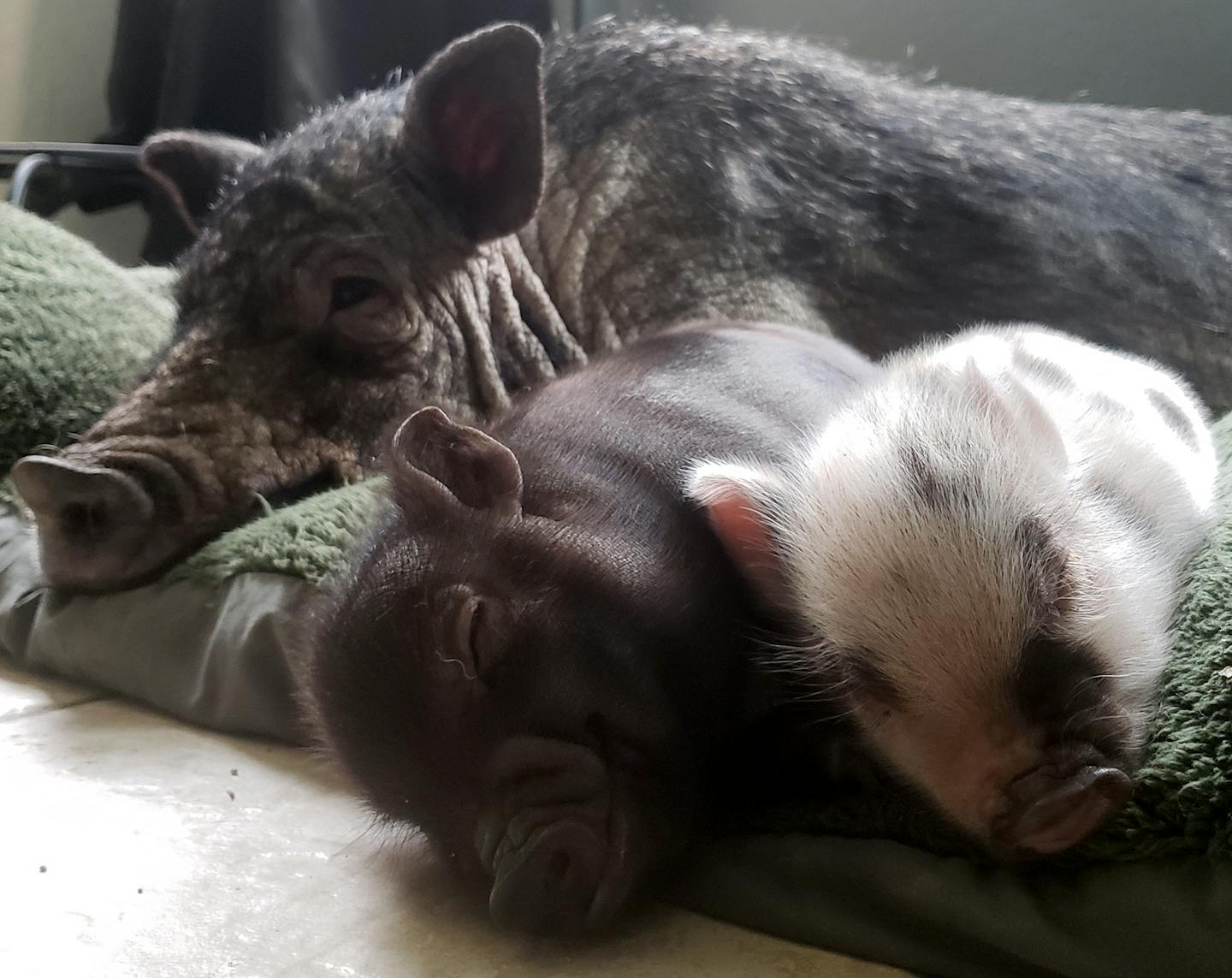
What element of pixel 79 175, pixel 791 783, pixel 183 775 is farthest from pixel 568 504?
pixel 79 175

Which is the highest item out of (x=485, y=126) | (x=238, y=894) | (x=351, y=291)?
(x=485, y=126)

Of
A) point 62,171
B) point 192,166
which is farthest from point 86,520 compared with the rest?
point 62,171

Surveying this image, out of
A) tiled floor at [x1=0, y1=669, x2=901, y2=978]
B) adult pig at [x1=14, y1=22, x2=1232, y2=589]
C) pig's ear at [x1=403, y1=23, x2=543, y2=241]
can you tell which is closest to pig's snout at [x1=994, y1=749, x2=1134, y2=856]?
tiled floor at [x1=0, y1=669, x2=901, y2=978]

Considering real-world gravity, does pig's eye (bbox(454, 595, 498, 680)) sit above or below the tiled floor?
above

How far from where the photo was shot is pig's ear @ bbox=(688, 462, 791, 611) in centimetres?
85

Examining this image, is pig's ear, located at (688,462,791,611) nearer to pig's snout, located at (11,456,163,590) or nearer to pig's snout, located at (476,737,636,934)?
pig's snout, located at (476,737,636,934)

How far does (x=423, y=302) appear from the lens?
153 cm

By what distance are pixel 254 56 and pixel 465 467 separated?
2.47m

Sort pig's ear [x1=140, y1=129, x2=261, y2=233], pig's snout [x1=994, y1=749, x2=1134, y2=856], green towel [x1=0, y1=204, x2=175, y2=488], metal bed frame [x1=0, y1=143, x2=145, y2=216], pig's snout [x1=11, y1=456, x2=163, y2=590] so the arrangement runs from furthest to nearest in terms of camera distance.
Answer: metal bed frame [x1=0, y1=143, x2=145, y2=216] < pig's ear [x1=140, y1=129, x2=261, y2=233] < green towel [x1=0, y1=204, x2=175, y2=488] < pig's snout [x1=11, y1=456, x2=163, y2=590] < pig's snout [x1=994, y1=749, x2=1134, y2=856]

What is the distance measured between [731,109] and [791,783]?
1225 millimetres

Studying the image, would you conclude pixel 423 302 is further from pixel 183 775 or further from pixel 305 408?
pixel 183 775

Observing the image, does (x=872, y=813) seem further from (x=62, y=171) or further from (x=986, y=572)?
(x=62, y=171)

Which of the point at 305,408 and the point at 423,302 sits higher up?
the point at 423,302

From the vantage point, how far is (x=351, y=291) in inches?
58.8
